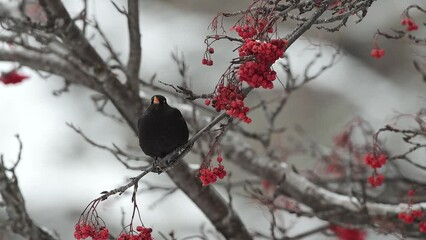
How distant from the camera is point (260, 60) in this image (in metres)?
2.16

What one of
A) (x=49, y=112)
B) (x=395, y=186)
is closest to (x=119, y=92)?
(x=395, y=186)

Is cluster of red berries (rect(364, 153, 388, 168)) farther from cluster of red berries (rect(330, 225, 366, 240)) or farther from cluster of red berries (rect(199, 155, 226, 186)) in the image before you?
cluster of red berries (rect(330, 225, 366, 240))

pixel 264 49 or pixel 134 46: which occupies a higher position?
pixel 134 46

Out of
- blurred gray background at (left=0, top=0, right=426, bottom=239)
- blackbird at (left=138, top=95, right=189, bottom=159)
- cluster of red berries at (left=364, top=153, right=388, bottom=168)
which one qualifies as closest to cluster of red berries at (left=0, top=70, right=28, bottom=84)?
blackbird at (left=138, top=95, right=189, bottom=159)

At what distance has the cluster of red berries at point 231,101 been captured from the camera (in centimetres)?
220

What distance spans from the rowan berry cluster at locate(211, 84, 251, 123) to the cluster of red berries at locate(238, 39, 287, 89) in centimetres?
6

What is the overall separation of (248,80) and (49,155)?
41.8 feet

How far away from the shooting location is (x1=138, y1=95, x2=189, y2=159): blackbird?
311 cm

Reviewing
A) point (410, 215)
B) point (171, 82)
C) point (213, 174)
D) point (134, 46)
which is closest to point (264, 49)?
point (213, 174)

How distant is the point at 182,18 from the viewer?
1573 centimetres

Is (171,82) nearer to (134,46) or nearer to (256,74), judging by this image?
(134,46)

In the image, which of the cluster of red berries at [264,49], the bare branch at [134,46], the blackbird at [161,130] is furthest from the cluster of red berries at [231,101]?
the bare branch at [134,46]

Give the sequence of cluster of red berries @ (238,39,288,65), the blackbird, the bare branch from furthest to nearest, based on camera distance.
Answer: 1. the bare branch
2. the blackbird
3. cluster of red berries @ (238,39,288,65)

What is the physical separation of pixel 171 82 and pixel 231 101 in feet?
37.1
